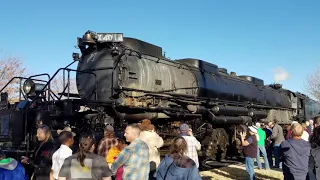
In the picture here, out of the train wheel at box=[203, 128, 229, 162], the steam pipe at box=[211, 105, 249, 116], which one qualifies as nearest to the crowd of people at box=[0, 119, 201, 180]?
the steam pipe at box=[211, 105, 249, 116]

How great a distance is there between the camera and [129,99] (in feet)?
30.3

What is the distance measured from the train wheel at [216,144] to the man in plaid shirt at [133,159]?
25.9 feet

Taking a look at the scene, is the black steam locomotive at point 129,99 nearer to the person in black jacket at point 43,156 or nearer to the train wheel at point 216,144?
the train wheel at point 216,144

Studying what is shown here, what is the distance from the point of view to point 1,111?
31.0ft

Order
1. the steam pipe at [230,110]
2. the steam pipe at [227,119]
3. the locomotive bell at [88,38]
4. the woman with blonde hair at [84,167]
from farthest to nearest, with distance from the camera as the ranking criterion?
the steam pipe at [230,110]
the steam pipe at [227,119]
the locomotive bell at [88,38]
the woman with blonde hair at [84,167]

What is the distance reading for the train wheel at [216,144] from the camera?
12836 mm

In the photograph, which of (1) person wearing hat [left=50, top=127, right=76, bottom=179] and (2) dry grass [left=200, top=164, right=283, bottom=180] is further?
(2) dry grass [left=200, top=164, right=283, bottom=180]

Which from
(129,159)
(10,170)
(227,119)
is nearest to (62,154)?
(10,170)

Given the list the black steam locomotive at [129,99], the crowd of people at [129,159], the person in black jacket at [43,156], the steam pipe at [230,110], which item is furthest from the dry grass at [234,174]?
the person in black jacket at [43,156]

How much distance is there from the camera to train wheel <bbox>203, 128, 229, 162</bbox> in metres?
12.8

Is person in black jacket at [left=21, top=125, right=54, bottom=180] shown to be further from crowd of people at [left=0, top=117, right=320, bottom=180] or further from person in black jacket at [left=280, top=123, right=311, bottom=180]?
person in black jacket at [left=280, top=123, right=311, bottom=180]

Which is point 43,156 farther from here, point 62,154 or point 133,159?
point 133,159

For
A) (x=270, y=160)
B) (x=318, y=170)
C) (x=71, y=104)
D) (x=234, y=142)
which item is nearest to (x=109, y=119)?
(x=71, y=104)

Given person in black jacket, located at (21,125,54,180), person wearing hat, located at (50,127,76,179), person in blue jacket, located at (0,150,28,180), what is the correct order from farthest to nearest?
person in black jacket, located at (21,125,54,180)
person wearing hat, located at (50,127,76,179)
person in blue jacket, located at (0,150,28,180)
